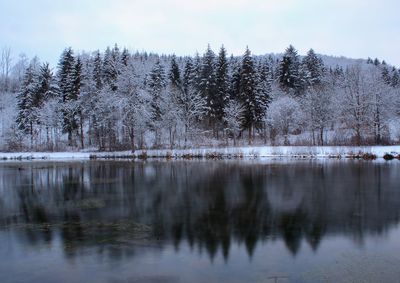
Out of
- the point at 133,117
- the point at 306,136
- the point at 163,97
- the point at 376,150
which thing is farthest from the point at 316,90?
the point at 133,117

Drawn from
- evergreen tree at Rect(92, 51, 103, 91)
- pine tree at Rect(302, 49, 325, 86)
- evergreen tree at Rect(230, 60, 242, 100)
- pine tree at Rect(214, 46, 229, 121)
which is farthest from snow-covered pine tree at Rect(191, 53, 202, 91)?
pine tree at Rect(302, 49, 325, 86)

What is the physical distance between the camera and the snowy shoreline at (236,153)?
4238 centimetres

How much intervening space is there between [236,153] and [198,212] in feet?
103

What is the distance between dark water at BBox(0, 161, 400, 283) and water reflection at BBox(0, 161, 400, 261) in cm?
4

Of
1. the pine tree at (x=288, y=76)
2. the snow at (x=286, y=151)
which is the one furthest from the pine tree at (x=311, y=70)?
the snow at (x=286, y=151)

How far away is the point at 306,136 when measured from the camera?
62.1 metres

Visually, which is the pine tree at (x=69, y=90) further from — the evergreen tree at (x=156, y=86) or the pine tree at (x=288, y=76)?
the pine tree at (x=288, y=76)

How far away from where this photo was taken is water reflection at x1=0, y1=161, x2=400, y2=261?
10.9 meters

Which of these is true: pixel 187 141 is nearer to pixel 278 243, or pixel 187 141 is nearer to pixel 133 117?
pixel 133 117

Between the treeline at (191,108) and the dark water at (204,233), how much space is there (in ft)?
99.8

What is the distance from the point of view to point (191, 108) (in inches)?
2400

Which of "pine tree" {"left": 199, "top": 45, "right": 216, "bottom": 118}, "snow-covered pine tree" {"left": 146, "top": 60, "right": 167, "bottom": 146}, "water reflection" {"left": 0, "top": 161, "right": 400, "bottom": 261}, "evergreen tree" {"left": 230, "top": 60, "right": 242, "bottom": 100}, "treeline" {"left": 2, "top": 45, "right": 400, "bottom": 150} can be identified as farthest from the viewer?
"evergreen tree" {"left": 230, "top": 60, "right": 242, "bottom": 100}

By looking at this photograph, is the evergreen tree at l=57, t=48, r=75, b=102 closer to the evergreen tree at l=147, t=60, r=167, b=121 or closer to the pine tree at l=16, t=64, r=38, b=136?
the pine tree at l=16, t=64, r=38, b=136

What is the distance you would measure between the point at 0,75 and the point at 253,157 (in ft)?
298
